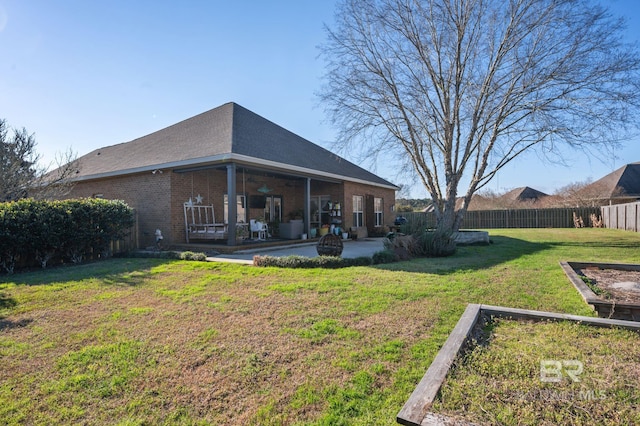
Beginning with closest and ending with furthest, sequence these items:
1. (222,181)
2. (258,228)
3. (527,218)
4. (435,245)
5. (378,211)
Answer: (435,245) → (258,228) → (222,181) → (378,211) → (527,218)

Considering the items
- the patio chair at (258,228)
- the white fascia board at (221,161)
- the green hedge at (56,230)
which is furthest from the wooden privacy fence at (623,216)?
the green hedge at (56,230)

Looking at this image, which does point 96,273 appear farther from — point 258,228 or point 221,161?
point 258,228

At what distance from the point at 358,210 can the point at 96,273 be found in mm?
12775

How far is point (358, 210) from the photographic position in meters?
18.0

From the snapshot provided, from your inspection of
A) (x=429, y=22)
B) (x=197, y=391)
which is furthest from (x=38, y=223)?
(x=429, y=22)

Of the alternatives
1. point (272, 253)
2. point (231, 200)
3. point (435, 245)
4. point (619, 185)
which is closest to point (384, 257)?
point (435, 245)

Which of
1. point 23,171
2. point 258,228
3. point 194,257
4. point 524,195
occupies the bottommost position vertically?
point 194,257

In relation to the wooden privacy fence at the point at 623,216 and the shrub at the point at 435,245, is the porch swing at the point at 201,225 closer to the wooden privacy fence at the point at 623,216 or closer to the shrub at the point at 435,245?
the shrub at the point at 435,245

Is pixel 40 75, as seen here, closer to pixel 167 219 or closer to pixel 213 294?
pixel 167 219

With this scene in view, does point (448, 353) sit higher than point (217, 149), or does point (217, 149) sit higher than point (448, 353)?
point (217, 149)

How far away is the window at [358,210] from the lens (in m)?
17.6

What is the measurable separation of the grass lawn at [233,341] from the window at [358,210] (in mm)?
10781

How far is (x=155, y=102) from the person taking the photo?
11148 mm

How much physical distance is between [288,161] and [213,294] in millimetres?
7845
